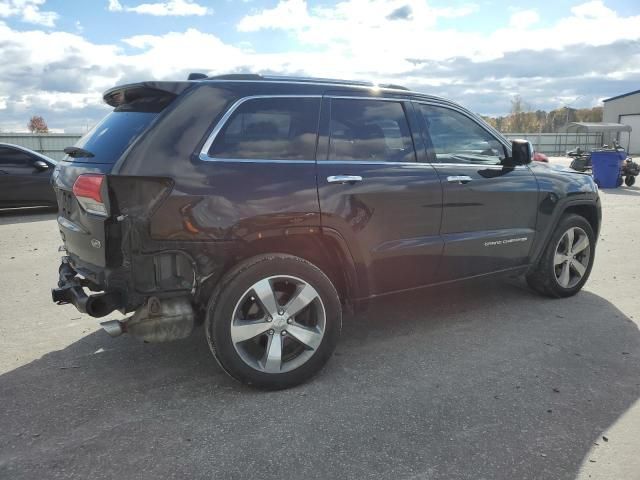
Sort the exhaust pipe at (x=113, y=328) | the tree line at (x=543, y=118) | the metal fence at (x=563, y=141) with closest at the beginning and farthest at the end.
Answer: the exhaust pipe at (x=113, y=328) → the metal fence at (x=563, y=141) → the tree line at (x=543, y=118)

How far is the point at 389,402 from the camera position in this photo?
10.5 feet

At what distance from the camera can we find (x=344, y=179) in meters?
3.49

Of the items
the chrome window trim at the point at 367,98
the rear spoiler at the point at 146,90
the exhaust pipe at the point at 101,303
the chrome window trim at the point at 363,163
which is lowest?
the exhaust pipe at the point at 101,303

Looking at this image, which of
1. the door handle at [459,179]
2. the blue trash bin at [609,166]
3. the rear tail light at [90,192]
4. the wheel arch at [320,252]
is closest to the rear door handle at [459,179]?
the door handle at [459,179]

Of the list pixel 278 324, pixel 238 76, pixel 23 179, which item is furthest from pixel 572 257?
pixel 23 179

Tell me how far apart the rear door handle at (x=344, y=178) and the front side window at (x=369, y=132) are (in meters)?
0.14

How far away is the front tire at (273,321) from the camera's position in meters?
3.14

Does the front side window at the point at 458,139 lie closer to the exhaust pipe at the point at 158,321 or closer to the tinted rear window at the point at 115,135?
the tinted rear window at the point at 115,135

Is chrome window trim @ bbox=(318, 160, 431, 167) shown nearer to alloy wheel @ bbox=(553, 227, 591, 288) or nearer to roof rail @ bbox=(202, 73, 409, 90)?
roof rail @ bbox=(202, 73, 409, 90)

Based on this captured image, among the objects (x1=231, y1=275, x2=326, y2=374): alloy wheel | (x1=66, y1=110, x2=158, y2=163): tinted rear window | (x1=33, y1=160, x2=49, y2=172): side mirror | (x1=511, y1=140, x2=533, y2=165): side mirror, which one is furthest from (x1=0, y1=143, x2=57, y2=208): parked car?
(x1=511, y1=140, x2=533, y2=165): side mirror

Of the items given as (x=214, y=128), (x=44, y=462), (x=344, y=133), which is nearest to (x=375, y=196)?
(x=344, y=133)

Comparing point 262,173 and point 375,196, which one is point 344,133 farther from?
point 262,173

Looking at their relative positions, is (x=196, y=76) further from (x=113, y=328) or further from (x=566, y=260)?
(x=566, y=260)

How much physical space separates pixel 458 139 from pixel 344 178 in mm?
1354
